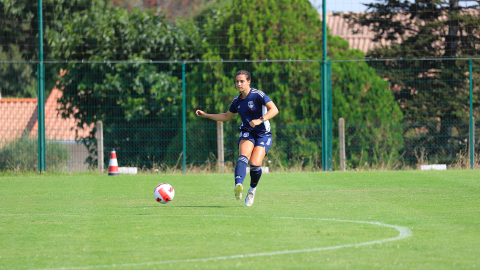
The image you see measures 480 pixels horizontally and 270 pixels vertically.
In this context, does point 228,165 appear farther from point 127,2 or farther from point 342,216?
point 127,2

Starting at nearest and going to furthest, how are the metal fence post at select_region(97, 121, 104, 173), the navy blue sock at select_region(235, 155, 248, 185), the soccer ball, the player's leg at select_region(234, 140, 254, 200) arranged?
the player's leg at select_region(234, 140, 254, 200), the navy blue sock at select_region(235, 155, 248, 185), the soccer ball, the metal fence post at select_region(97, 121, 104, 173)

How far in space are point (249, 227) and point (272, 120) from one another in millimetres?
10642

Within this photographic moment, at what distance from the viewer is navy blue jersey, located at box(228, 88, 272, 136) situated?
948 centimetres

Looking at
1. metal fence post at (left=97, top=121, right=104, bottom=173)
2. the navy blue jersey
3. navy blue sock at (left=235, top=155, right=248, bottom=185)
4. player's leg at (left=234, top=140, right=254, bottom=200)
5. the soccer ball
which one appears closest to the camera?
player's leg at (left=234, top=140, right=254, bottom=200)

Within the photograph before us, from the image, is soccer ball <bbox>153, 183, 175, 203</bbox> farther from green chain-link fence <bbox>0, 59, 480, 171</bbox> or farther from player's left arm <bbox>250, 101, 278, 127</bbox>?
green chain-link fence <bbox>0, 59, 480, 171</bbox>

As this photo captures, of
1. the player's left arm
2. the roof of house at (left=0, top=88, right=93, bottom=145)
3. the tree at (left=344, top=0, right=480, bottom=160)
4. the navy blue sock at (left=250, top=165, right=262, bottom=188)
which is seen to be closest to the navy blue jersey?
the player's left arm

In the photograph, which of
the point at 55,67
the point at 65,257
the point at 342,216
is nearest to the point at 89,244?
the point at 65,257

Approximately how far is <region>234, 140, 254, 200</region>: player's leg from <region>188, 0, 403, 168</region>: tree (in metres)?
6.90

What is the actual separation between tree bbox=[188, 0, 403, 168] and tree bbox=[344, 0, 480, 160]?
60cm

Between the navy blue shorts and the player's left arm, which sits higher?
the player's left arm

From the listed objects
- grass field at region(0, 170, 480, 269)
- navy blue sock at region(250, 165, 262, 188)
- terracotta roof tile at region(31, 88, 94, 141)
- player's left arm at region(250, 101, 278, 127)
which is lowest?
grass field at region(0, 170, 480, 269)

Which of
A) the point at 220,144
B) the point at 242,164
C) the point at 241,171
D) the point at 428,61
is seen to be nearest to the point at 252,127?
the point at 242,164

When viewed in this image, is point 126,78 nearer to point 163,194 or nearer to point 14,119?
Answer: point 14,119

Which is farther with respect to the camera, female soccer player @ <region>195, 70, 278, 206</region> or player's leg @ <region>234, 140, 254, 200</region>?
female soccer player @ <region>195, 70, 278, 206</region>
